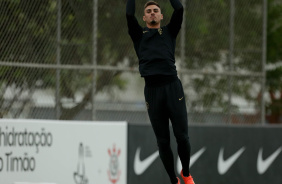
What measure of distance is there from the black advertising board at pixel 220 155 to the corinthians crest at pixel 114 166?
0.86 feet

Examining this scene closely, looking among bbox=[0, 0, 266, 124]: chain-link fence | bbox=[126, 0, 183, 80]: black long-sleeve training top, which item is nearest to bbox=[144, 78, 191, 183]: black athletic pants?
bbox=[126, 0, 183, 80]: black long-sleeve training top

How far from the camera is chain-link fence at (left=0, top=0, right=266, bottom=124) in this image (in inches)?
420

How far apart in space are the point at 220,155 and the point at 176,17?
5308mm

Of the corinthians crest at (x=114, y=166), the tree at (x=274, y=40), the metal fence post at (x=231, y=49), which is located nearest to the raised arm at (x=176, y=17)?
the corinthians crest at (x=114, y=166)

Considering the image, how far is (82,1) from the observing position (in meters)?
11.5

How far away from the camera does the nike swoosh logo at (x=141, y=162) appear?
1170 centimetres

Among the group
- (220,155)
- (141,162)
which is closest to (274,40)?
(220,155)

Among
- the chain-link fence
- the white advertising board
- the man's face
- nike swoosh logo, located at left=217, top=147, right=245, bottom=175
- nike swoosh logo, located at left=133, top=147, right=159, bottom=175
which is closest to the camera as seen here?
the man's face

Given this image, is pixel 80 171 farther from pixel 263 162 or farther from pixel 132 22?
pixel 263 162

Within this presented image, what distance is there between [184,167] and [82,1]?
4131mm

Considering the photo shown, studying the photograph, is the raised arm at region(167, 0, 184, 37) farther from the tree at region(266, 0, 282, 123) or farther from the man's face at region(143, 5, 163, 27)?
the tree at region(266, 0, 282, 123)

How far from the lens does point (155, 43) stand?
801 centimetres

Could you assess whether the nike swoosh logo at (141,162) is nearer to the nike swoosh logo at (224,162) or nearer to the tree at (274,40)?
the nike swoosh logo at (224,162)

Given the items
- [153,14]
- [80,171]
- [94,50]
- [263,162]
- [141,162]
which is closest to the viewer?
[153,14]
